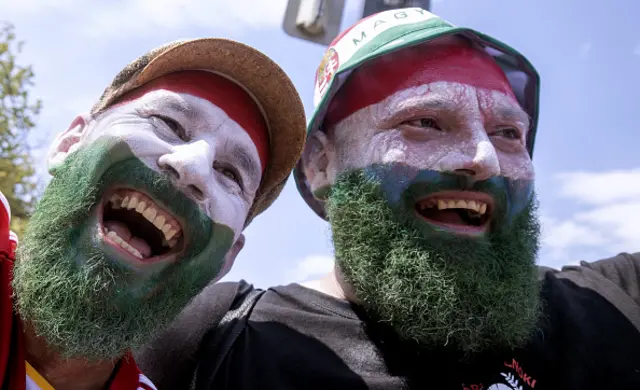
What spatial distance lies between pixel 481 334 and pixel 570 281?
0.72m

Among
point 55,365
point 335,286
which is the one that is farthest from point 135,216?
point 335,286

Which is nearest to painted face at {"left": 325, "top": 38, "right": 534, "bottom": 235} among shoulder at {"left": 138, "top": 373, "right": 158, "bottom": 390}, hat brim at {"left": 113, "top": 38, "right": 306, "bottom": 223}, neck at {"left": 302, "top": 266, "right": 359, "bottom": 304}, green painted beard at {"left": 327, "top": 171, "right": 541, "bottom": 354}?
green painted beard at {"left": 327, "top": 171, "right": 541, "bottom": 354}

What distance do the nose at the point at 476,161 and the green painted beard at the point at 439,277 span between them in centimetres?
26

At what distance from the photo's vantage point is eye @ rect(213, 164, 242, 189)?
2.15m

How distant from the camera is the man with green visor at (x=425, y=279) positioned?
2.23m

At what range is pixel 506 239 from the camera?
2414mm

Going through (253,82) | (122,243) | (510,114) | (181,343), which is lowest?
(181,343)

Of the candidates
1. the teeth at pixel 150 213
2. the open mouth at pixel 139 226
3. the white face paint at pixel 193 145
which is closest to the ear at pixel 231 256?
the white face paint at pixel 193 145

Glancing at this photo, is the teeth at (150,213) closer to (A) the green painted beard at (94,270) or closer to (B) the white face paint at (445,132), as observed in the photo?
(A) the green painted beard at (94,270)

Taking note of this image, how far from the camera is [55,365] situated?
191 centimetres

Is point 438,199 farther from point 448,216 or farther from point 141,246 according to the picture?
point 141,246

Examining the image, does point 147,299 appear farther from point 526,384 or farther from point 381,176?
point 526,384

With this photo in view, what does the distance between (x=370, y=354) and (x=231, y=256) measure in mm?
659

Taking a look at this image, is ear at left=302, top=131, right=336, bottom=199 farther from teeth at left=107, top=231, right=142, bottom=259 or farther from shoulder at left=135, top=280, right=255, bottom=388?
teeth at left=107, top=231, right=142, bottom=259
